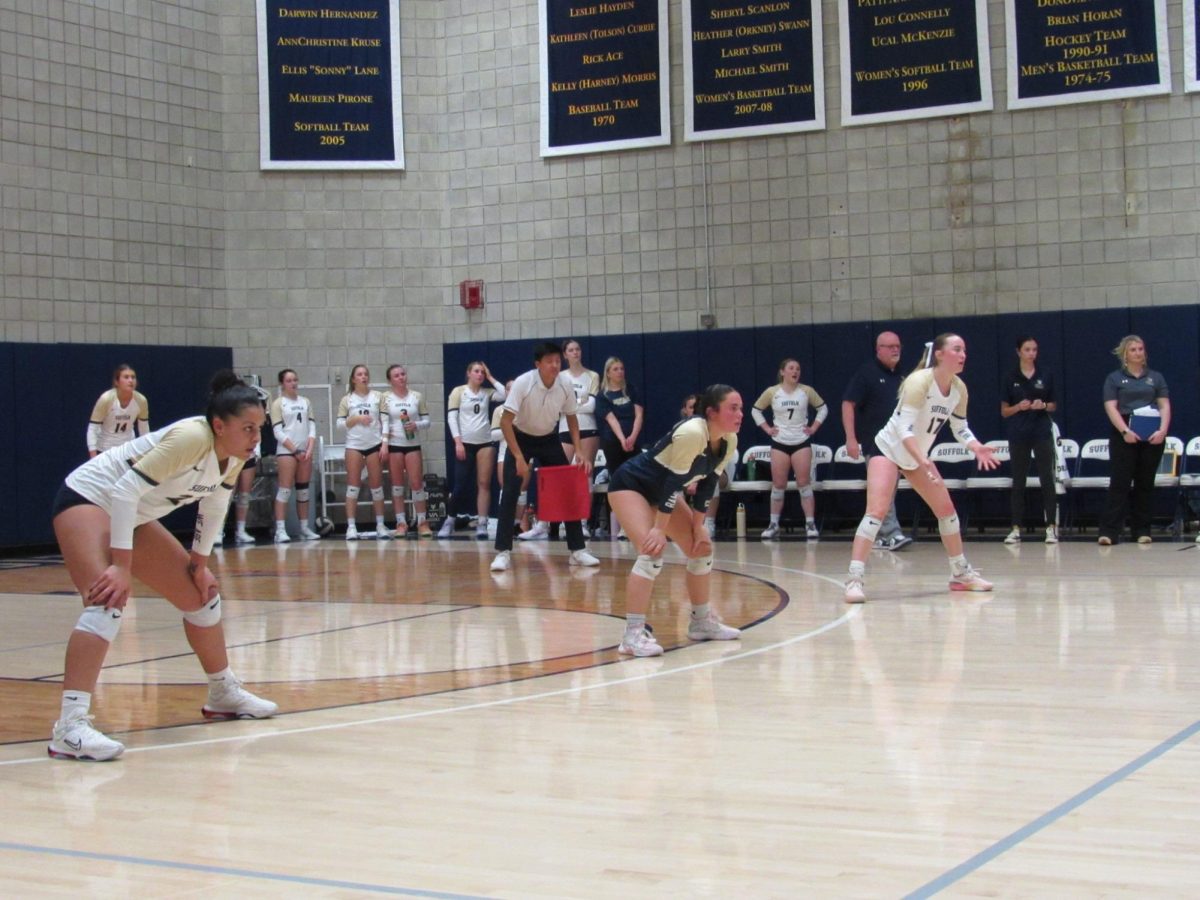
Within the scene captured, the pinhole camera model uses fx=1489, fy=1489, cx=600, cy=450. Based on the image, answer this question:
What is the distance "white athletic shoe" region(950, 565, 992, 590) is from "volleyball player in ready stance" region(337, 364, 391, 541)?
Result: 7.53 m

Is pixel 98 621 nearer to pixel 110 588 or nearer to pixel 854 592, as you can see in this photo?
pixel 110 588

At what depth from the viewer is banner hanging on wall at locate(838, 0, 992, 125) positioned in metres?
14.5

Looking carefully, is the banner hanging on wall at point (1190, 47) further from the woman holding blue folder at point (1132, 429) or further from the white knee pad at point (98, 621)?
the white knee pad at point (98, 621)

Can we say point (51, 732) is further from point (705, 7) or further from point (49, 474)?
point (705, 7)

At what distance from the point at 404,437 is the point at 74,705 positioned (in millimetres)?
10729

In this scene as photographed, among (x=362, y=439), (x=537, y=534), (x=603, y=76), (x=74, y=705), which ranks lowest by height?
(x=537, y=534)

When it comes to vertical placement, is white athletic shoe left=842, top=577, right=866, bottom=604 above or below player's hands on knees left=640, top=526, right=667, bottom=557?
below

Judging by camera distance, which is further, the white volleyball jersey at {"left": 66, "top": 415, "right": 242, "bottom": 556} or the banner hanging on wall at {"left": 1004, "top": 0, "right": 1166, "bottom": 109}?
the banner hanging on wall at {"left": 1004, "top": 0, "right": 1166, "bottom": 109}

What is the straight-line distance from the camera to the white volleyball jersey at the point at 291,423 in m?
15.5

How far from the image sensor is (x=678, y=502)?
23.3ft

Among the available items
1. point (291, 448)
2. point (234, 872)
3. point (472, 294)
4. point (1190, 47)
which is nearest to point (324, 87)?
point (472, 294)

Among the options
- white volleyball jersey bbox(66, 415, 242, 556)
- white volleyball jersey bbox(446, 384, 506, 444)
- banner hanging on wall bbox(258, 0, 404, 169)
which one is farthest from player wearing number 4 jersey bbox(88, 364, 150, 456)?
white volleyball jersey bbox(66, 415, 242, 556)

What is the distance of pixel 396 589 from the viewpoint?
10227 millimetres

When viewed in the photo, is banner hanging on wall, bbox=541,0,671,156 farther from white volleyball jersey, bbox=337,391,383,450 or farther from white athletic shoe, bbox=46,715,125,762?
white athletic shoe, bbox=46,715,125,762
